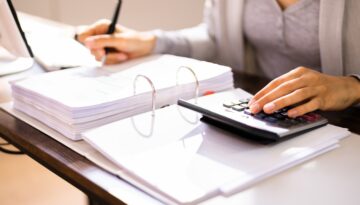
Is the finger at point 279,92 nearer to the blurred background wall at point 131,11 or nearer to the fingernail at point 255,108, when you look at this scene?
the fingernail at point 255,108

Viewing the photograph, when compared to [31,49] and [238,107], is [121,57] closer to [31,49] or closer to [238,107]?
[31,49]

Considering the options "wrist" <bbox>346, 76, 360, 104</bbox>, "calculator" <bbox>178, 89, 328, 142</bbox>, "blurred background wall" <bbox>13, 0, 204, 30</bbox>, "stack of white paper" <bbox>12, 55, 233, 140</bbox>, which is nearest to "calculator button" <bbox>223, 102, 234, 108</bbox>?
"calculator" <bbox>178, 89, 328, 142</bbox>

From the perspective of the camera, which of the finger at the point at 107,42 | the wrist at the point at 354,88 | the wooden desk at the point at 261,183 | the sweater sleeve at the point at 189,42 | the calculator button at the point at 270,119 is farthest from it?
the sweater sleeve at the point at 189,42

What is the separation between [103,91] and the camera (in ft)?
2.26

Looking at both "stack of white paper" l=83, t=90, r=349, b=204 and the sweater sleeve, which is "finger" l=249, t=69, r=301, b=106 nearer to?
"stack of white paper" l=83, t=90, r=349, b=204

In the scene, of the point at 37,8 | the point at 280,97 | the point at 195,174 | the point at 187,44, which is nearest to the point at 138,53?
the point at 187,44

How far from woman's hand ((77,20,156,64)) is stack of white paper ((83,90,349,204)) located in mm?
289

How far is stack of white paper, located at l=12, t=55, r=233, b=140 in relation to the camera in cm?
62

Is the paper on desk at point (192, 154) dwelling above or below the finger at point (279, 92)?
below

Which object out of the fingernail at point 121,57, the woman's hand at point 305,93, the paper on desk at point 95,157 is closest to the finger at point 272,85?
the woman's hand at point 305,93

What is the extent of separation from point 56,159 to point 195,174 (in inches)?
7.5

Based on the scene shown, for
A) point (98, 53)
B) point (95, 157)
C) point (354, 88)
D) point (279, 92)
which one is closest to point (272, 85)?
point (279, 92)

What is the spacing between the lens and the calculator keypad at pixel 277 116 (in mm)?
592

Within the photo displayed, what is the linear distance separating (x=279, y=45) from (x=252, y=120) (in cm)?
53
